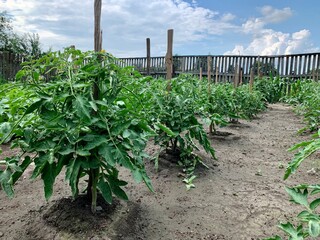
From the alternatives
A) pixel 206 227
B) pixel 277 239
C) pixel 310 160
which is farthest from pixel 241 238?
pixel 310 160

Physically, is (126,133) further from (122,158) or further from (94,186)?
(94,186)

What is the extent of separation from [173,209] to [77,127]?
1133 mm

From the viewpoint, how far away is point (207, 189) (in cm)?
271

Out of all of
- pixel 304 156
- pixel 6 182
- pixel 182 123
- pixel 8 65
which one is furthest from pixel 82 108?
pixel 8 65

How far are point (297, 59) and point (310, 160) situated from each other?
34.8ft

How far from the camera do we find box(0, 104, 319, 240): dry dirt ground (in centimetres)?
189

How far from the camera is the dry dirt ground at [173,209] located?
1.89 m

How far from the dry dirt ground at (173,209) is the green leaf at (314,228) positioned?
984mm

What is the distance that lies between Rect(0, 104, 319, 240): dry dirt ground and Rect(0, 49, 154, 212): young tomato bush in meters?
0.34

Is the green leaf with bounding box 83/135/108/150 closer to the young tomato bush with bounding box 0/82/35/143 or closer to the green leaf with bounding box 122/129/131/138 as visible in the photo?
the green leaf with bounding box 122/129/131/138

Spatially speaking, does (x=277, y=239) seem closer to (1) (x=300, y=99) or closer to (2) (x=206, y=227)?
(2) (x=206, y=227)

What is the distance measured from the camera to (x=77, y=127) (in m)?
1.56

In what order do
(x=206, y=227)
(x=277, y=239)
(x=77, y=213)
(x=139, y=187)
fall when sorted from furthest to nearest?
(x=139, y=187) → (x=206, y=227) → (x=77, y=213) → (x=277, y=239)

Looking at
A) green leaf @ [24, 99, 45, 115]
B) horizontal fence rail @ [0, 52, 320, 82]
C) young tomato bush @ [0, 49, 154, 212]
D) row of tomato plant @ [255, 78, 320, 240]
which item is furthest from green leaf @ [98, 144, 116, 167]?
horizontal fence rail @ [0, 52, 320, 82]
